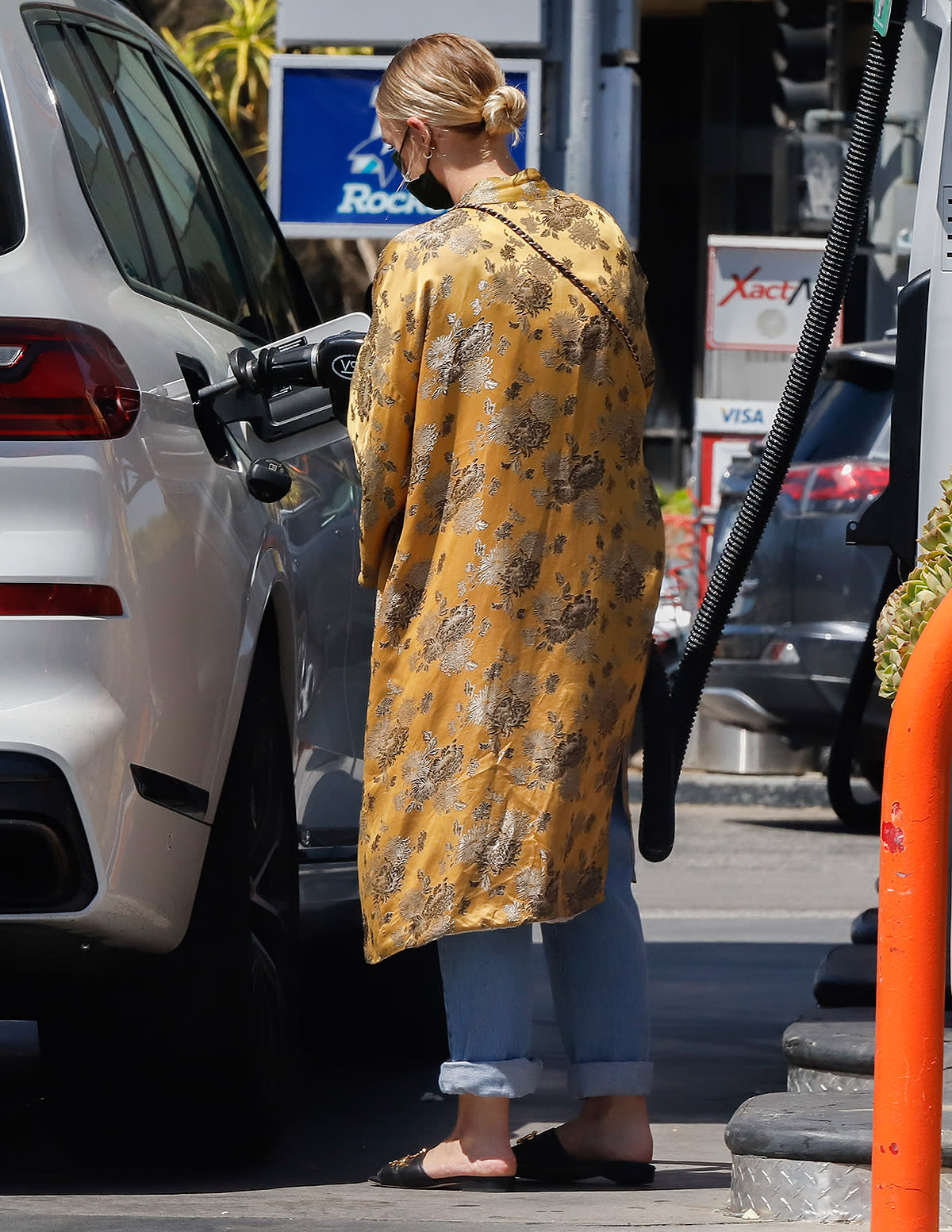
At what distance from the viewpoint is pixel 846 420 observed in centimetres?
843

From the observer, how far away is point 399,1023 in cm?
480

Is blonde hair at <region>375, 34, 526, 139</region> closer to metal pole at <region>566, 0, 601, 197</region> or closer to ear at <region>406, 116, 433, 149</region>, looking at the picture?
ear at <region>406, 116, 433, 149</region>

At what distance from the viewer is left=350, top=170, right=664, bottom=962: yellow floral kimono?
3.12 metres

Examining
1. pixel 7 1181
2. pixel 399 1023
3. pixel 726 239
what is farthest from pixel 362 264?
pixel 7 1181

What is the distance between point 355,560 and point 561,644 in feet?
3.08

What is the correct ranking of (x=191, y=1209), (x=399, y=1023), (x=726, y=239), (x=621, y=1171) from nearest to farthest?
(x=191, y=1209), (x=621, y=1171), (x=399, y=1023), (x=726, y=239)

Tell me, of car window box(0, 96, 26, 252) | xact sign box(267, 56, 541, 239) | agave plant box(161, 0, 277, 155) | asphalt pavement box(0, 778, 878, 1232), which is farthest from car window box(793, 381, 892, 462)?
agave plant box(161, 0, 277, 155)

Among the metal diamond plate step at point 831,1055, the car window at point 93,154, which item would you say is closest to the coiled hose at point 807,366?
the metal diamond plate step at point 831,1055

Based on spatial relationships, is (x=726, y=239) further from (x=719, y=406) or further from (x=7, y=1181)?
(x=7, y=1181)

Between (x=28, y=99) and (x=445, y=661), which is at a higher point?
(x=28, y=99)

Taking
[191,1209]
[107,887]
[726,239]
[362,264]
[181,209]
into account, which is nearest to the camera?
[107,887]

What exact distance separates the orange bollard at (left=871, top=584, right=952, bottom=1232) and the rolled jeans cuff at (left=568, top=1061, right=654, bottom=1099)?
3.28 ft

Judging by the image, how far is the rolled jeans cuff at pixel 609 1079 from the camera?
3.30 meters

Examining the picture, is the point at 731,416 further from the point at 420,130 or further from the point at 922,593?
the point at 922,593
